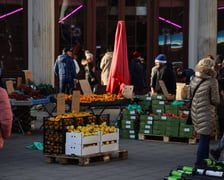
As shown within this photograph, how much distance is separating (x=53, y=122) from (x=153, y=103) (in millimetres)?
4115

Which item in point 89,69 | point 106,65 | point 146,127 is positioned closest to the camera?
point 146,127

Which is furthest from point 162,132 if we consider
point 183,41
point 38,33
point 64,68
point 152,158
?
point 183,41

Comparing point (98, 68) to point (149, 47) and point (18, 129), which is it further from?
point (18, 129)

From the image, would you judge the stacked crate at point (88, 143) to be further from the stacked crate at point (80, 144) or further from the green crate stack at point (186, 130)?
the green crate stack at point (186, 130)

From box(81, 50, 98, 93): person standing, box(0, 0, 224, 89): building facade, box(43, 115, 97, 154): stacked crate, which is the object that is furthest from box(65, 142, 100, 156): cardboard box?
box(0, 0, 224, 89): building facade

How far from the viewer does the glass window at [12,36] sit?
21.8 meters

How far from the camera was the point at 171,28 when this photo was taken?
2256 centimetres

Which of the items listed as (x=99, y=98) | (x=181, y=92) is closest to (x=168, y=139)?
(x=181, y=92)

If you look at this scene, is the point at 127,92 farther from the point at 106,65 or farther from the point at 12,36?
the point at 12,36

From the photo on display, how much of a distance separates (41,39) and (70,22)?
2032mm

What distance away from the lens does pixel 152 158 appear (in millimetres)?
11398

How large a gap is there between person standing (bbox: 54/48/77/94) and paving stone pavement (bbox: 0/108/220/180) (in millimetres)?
5026

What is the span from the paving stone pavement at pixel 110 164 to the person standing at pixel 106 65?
763 centimetres

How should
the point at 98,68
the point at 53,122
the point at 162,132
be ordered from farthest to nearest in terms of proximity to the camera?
the point at 98,68 < the point at 162,132 < the point at 53,122
